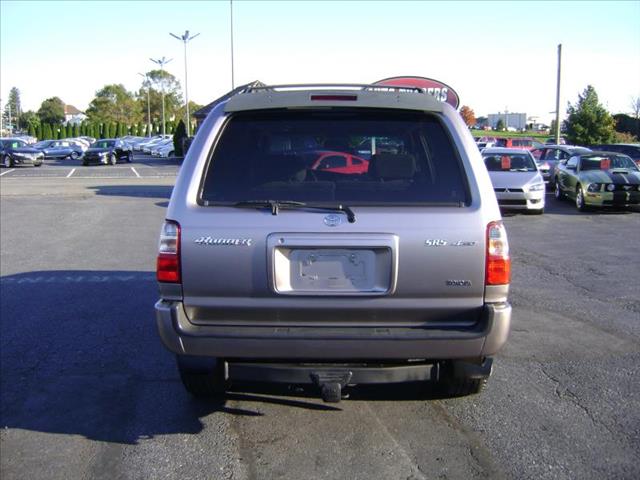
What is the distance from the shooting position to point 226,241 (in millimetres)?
3680

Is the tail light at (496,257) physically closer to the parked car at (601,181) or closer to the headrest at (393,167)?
the headrest at (393,167)

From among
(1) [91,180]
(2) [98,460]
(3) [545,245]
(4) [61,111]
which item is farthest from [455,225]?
(4) [61,111]

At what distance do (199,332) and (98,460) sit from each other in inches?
39.9

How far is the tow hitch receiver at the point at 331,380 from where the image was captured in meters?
3.78

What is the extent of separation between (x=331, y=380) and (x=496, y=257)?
1.10m

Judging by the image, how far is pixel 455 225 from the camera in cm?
368

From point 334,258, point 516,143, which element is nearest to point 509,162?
point 334,258

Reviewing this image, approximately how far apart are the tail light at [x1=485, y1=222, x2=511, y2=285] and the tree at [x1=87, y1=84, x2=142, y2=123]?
113 meters

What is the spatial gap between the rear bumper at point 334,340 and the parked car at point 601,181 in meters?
13.9

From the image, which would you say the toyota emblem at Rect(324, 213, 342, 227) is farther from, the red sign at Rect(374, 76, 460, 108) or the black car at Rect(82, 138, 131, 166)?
the black car at Rect(82, 138, 131, 166)

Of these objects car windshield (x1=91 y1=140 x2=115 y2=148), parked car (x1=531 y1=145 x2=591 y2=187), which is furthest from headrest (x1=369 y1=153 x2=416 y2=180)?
car windshield (x1=91 y1=140 x2=115 y2=148)

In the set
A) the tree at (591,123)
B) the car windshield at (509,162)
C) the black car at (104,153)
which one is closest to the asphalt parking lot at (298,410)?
the car windshield at (509,162)

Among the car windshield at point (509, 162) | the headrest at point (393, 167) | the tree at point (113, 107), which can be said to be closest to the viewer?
the headrest at point (393, 167)

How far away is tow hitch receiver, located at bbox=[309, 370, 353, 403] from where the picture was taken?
12.4 feet
